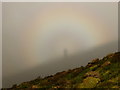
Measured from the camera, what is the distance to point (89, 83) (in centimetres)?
2905

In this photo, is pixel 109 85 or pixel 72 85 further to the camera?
pixel 72 85

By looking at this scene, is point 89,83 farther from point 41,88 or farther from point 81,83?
point 41,88

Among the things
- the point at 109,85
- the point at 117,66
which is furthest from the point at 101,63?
the point at 109,85

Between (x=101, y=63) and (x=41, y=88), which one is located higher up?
(x=101, y=63)

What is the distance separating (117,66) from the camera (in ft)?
113

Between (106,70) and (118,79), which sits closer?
(118,79)

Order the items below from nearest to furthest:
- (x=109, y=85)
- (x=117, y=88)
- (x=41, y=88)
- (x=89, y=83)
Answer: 1. (x=117, y=88)
2. (x=109, y=85)
3. (x=89, y=83)
4. (x=41, y=88)

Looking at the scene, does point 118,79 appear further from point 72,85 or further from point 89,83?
point 72,85

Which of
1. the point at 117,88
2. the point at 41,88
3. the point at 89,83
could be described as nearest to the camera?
the point at 117,88

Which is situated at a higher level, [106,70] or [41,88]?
[106,70]

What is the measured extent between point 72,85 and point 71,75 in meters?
7.69

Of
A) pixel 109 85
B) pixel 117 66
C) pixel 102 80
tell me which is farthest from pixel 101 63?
pixel 109 85

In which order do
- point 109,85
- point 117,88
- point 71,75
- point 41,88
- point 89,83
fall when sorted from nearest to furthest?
point 117,88 < point 109,85 < point 89,83 < point 41,88 < point 71,75

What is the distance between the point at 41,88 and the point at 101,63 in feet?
35.2
